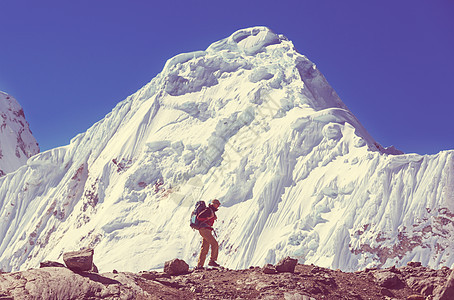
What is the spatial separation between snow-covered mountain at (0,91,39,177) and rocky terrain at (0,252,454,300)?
82479 mm

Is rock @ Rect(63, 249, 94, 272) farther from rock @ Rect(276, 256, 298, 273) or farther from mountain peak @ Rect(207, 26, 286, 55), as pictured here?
mountain peak @ Rect(207, 26, 286, 55)

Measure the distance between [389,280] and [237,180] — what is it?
3226 cm

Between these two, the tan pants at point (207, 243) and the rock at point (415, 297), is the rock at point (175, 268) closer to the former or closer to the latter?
the tan pants at point (207, 243)

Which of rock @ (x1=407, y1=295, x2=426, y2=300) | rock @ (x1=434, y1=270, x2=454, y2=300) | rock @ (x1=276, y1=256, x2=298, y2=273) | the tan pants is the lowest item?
rock @ (x1=434, y1=270, x2=454, y2=300)

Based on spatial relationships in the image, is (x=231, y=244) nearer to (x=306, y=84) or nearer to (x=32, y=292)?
(x=306, y=84)

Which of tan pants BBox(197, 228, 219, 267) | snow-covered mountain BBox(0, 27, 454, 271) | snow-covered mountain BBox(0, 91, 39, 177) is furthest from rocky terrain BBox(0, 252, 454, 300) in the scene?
snow-covered mountain BBox(0, 91, 39, 177)

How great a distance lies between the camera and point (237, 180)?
44.4 meters

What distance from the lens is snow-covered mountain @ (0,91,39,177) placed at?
300ft

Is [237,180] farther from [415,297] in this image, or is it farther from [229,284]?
[415,297]

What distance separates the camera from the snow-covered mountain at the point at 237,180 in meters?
35.0

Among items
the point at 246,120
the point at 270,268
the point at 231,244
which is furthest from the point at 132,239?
the point at 270,268

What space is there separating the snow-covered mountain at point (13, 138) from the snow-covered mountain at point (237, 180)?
1224 inches

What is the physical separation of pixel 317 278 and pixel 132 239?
34942mm

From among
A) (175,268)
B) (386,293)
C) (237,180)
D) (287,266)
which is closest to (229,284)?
(287,266)
